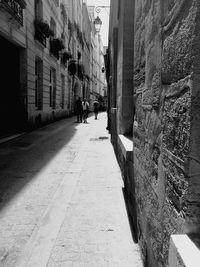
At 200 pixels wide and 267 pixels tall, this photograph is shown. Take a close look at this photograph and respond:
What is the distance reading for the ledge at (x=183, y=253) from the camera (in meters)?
1.18

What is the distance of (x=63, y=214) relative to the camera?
4.05 meters

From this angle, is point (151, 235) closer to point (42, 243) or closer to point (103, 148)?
point (42, 243)

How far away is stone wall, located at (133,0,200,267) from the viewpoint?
1357mm

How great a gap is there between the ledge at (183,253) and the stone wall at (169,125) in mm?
73

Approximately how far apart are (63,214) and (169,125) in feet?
8.67

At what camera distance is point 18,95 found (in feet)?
46.7

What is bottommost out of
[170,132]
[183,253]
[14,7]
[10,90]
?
[183,253]

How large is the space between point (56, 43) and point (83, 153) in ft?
41.1

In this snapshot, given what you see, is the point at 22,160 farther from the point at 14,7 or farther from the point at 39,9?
the point at 39,9

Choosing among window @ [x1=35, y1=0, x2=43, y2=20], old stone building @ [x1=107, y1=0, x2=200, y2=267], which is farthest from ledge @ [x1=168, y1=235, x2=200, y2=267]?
window @ [x1=35, y1=0, x2=43, y2=20]

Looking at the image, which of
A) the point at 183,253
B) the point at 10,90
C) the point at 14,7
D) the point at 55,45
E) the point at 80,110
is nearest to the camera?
the point at 183,253

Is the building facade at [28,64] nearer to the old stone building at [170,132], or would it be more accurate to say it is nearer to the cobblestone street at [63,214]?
the cobblestone street at [63,214]

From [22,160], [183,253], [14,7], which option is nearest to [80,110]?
[14,7]

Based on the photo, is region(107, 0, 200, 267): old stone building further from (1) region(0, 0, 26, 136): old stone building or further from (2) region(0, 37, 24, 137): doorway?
(2) region(0, 37, 24, 137): doorway
